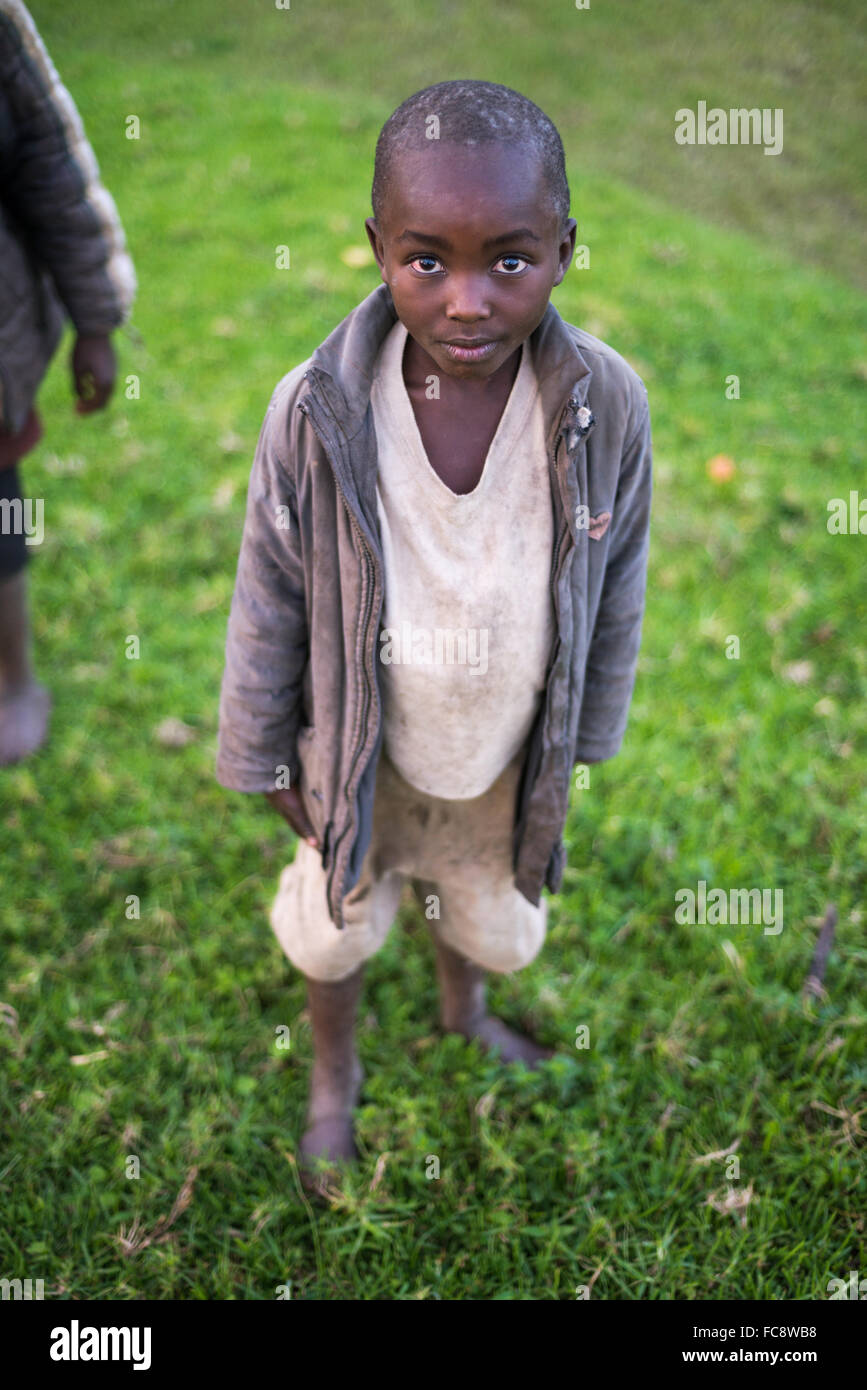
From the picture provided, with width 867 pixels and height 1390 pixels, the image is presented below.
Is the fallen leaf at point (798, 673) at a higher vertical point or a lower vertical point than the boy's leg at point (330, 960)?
higher

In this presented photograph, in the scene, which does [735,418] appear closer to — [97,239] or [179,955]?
[97,239]

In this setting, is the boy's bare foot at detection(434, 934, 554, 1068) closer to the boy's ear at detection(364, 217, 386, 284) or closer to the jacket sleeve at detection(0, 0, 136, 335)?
the boy's ear at detection(364, 217, 386, 284)

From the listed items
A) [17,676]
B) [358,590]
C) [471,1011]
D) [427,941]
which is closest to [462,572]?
[358,590]

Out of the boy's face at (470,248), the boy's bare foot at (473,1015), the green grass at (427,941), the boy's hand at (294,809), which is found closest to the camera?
the boy's face at (470,248)

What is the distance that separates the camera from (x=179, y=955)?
269cm

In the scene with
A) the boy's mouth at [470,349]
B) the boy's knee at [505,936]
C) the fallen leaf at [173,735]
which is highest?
the boy's mouth at [470,349]

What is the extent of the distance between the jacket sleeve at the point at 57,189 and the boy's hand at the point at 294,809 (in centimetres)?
159

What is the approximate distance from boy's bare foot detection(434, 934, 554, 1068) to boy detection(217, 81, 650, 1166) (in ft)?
1.43

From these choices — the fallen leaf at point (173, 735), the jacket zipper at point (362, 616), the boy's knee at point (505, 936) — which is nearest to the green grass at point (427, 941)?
the fallen leaf at point (173, 735)

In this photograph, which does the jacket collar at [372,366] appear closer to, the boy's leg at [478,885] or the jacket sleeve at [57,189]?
the boy's leg at [478,885]

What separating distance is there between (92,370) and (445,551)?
1.76 m

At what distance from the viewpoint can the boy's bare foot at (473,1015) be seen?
2408 millimetres

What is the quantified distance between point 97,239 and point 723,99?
7.35 m
